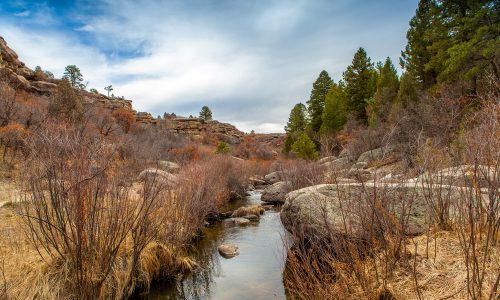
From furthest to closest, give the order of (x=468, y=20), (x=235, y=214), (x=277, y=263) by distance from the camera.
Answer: (x=468, y=20) < (x=235, y=214) < (x=277, y=263)

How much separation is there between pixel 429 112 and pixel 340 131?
19.8 meters

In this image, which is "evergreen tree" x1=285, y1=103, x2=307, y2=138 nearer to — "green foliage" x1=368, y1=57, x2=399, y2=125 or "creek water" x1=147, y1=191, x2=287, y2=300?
"green foliage" x1=368, y1=57, x2=399, y2=125

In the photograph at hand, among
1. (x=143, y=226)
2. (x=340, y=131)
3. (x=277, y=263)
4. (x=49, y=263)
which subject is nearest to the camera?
(x=49, y=263)

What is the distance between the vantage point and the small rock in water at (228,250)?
848 centimetres

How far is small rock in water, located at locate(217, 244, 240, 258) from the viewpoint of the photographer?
27.8 ft

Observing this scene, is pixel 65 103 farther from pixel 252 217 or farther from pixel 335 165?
pixel 335 165

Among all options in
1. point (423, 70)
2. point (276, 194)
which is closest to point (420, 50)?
point (423, 70)

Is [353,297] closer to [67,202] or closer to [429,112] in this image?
[67,202]

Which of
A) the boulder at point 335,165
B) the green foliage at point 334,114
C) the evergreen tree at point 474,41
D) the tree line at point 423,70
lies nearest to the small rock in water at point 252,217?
the boulder at point 335,165

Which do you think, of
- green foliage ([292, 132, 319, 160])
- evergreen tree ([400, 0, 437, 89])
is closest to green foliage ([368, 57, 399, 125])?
evergreen tree ([400, 0, 437, 89])

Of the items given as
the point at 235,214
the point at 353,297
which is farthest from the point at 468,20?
the point at 353,297

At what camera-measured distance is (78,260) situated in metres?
4.32

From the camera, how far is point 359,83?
1581 inches

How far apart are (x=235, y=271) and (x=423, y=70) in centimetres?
2370
